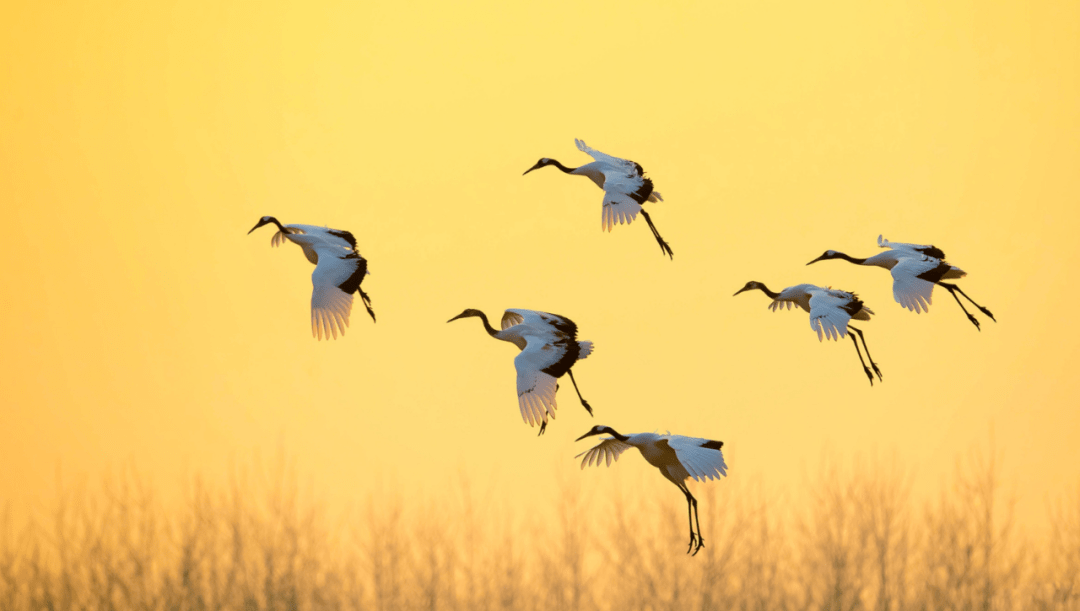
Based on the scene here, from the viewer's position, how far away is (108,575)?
108 feet

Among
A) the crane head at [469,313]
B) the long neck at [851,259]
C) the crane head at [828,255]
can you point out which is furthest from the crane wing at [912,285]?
the crane head at [469,313]

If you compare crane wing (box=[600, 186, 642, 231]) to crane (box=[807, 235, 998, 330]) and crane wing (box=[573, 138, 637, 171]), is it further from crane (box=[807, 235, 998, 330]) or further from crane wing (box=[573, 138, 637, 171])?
crane (box=[807, 235, 998, 330])

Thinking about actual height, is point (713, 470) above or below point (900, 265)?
below

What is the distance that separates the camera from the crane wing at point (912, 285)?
570 inches

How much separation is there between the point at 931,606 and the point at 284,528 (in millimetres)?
18110

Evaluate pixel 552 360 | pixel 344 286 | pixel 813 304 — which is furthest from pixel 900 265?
pixel 344 286

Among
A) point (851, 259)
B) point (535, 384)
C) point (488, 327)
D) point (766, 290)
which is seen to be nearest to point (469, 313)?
point (488, 327)

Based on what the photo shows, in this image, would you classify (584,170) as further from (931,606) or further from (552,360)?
(931,606)

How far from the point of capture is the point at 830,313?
14000mm

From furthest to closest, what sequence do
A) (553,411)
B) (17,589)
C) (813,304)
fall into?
(17,589)
(813,304)
(553,411)

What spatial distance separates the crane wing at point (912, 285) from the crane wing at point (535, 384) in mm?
4293

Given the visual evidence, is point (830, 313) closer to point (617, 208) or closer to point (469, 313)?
point (617, 208)

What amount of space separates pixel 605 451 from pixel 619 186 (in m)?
3.33

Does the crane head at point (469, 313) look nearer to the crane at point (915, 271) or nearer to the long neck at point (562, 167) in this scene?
the long neck at point (562, 167)
